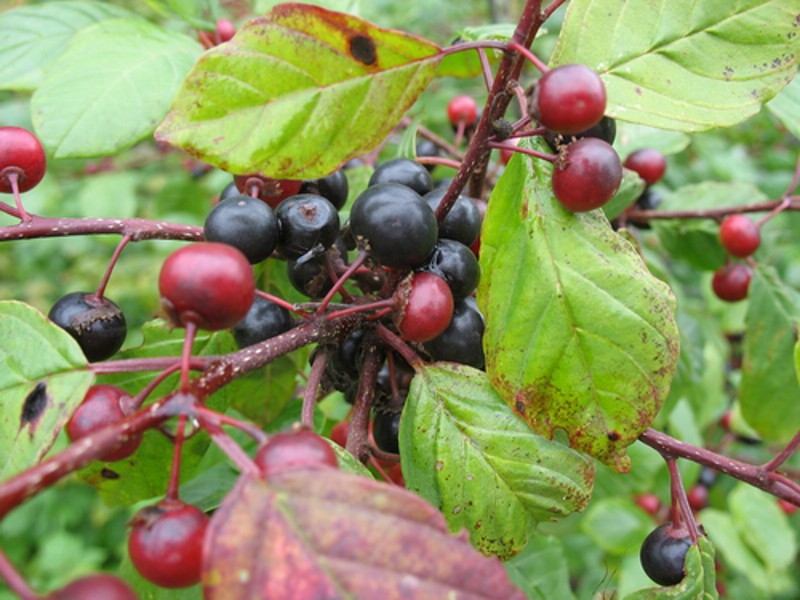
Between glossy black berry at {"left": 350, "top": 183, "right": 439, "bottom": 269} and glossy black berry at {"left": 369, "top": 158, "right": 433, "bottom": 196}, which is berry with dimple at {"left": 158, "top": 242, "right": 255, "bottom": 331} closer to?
glossy black berry at {"left": 350, "top": 183, "right": 439, "bottom": 269}

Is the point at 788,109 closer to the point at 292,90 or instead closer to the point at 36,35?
the point at 292,90

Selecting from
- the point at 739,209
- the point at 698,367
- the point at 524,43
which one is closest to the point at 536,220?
the point at 524,43

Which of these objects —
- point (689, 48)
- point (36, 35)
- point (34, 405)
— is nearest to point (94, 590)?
point (34, 405)

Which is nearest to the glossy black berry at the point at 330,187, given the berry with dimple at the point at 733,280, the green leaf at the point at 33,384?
the green leaf at the point at 33,384

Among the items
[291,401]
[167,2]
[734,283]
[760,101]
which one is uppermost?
[760,101]

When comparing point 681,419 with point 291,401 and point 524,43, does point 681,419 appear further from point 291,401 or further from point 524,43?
point 524,43

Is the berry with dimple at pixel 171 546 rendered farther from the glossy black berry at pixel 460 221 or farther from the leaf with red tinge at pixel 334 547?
the glossy black berry at pixel 460 221
